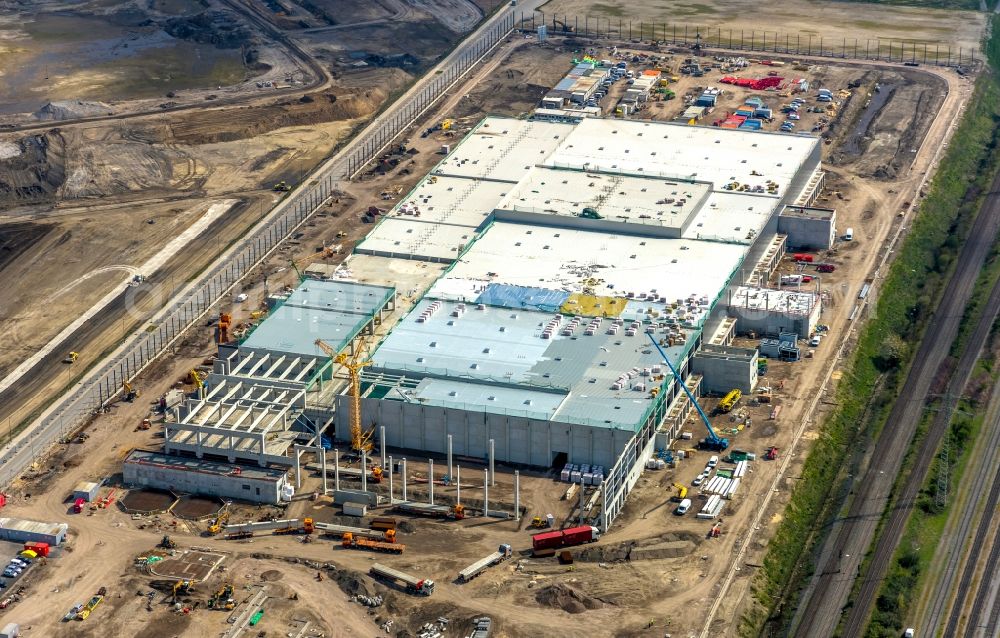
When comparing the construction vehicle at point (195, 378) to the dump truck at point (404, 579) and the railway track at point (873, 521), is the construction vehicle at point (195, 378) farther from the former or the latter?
the railway track at point (873, 521)

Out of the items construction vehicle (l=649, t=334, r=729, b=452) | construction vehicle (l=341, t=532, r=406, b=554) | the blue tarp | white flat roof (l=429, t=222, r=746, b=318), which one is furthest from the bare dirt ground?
white flat roof (l=429, t=222, r=746, b=318)

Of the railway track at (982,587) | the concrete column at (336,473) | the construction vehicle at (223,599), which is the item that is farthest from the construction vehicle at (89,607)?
the railway track at (982,587)

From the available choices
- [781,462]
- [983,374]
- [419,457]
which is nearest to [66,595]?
[419,457]

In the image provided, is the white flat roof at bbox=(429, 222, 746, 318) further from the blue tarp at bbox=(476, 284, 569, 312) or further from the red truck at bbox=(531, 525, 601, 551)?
the red truck at bbox=(531, 525, 601, 551)

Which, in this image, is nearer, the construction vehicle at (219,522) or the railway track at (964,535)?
the railway track at (964,535)

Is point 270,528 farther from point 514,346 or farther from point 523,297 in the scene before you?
point 523,297

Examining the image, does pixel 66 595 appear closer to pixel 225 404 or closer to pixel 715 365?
pixel 225 404
